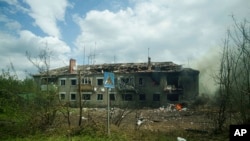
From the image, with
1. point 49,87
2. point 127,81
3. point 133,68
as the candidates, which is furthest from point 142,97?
point 49,87


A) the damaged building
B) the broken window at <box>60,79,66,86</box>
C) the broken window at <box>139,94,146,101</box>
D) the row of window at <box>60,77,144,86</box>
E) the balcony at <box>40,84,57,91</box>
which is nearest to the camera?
the balcony at <box>40,84,57,91</box>

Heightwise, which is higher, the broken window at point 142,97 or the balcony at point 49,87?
the balcony at point 49,87

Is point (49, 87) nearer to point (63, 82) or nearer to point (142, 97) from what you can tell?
point (142, 97)

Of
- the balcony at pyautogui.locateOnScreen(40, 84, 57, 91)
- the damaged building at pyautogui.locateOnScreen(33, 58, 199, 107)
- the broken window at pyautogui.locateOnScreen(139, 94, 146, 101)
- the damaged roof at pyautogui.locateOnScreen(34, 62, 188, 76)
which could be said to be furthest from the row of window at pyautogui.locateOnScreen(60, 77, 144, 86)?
the balcony at pyautogui.locateOnScreen(40, 84, 57, 91)

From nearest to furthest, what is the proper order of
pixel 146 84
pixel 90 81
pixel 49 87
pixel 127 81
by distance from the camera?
pixel 49 87
pixel 146 84
pixel 127 81
pixel 90 81

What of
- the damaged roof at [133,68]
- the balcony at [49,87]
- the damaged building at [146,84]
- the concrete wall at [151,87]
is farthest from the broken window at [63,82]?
the balcony at [49,87]

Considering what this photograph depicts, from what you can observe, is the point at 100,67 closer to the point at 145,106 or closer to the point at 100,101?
the point at 100,101

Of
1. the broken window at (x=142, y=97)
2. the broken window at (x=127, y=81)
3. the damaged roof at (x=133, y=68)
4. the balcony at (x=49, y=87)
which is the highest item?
the damaged roof at (x=133, y=68)

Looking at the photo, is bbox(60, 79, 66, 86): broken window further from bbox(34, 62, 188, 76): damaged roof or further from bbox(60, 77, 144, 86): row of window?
bbox(34, 62, 188, 76): damaged roof

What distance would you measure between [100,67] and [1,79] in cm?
3401

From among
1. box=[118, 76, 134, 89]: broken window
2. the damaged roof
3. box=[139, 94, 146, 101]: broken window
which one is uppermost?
the damaged roof

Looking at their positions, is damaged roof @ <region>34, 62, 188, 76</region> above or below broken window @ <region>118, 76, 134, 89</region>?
above

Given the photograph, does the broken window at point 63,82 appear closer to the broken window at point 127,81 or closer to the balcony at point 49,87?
the broken window at point 127,81

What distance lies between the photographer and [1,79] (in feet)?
54.0
